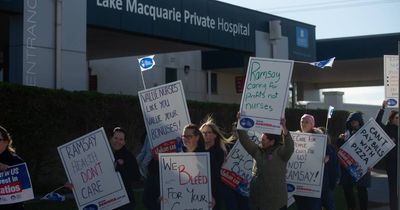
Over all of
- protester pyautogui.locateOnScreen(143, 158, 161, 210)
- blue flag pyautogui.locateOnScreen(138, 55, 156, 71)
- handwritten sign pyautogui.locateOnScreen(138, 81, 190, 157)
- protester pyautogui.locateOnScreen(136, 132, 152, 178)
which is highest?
blue flag pyautogui.locateOnScreen(138, 55, 156, 71)

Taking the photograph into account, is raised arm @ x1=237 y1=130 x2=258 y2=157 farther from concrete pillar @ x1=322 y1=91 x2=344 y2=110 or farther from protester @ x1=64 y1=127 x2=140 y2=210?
concrete pillar @ x1=322 y1=91 x2=344 y2=110

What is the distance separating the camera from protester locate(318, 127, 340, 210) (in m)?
9.23

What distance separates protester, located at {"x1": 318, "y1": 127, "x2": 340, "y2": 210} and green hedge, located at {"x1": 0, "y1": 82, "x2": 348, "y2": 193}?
5505mm

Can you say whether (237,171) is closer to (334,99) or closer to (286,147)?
(286,147)

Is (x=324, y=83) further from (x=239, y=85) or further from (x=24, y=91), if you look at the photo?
(x=24, y=91)

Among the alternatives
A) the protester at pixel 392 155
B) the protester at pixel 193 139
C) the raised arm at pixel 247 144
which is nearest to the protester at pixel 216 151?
the protester at pixel 193 139

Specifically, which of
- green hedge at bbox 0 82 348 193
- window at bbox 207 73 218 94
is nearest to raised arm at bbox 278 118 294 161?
green hedge at bbox 0 82 348 193

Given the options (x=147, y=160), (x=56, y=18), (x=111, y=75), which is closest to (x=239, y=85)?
(x=111, y=75)

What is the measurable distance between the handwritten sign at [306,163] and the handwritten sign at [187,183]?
5.87 ft

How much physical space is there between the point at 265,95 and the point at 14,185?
2908 millimetres

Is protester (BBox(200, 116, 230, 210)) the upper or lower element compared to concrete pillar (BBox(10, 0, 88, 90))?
lower

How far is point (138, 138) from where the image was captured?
1578 cm

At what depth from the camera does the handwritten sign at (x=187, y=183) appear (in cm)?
740

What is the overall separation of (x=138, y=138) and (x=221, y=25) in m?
5.48
